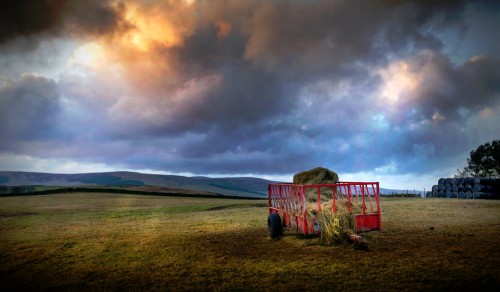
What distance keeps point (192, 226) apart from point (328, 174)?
814 cm

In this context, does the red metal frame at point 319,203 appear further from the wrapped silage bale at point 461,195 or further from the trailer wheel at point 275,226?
the wrapped silage bale at point 461,195

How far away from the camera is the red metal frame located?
486 inches

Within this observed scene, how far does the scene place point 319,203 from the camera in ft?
40.2

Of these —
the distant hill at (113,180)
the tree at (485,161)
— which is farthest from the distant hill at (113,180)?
the tree at (485,161)

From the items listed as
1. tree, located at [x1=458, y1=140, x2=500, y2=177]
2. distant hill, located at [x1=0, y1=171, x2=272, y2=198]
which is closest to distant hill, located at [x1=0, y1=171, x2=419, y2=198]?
distant hill, located at [x1=0, y1=171, x2=272, y2=198]

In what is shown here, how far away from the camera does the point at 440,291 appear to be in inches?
270

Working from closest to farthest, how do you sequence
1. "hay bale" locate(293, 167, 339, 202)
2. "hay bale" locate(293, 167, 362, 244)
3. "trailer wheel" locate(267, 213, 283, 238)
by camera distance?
"hay bale" locate(293, 167, 362, 244) < "trailer wheel" locate(267, 213, 283, 238) < "hay bale" locate(293, 167, 339, 202)

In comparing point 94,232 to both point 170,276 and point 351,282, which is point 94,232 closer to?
point 170,276

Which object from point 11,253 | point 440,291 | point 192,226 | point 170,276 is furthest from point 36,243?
point 440,291

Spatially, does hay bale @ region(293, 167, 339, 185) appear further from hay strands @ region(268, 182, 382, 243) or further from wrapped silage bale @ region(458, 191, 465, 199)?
wrapped silage bale @ region(458, 191, 465, 199)

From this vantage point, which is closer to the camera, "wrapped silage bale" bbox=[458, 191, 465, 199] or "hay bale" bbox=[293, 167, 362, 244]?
"hay bale" bbox=[293, 167, 362, 244]

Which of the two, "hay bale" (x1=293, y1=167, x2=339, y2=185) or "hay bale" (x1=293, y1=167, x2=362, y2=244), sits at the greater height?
"hay bale" (x1=293, y1=167, x2=339, y2=185)

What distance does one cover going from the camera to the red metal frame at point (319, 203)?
12336 mm

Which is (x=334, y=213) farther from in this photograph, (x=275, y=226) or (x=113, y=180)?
(x=113, y=180)
